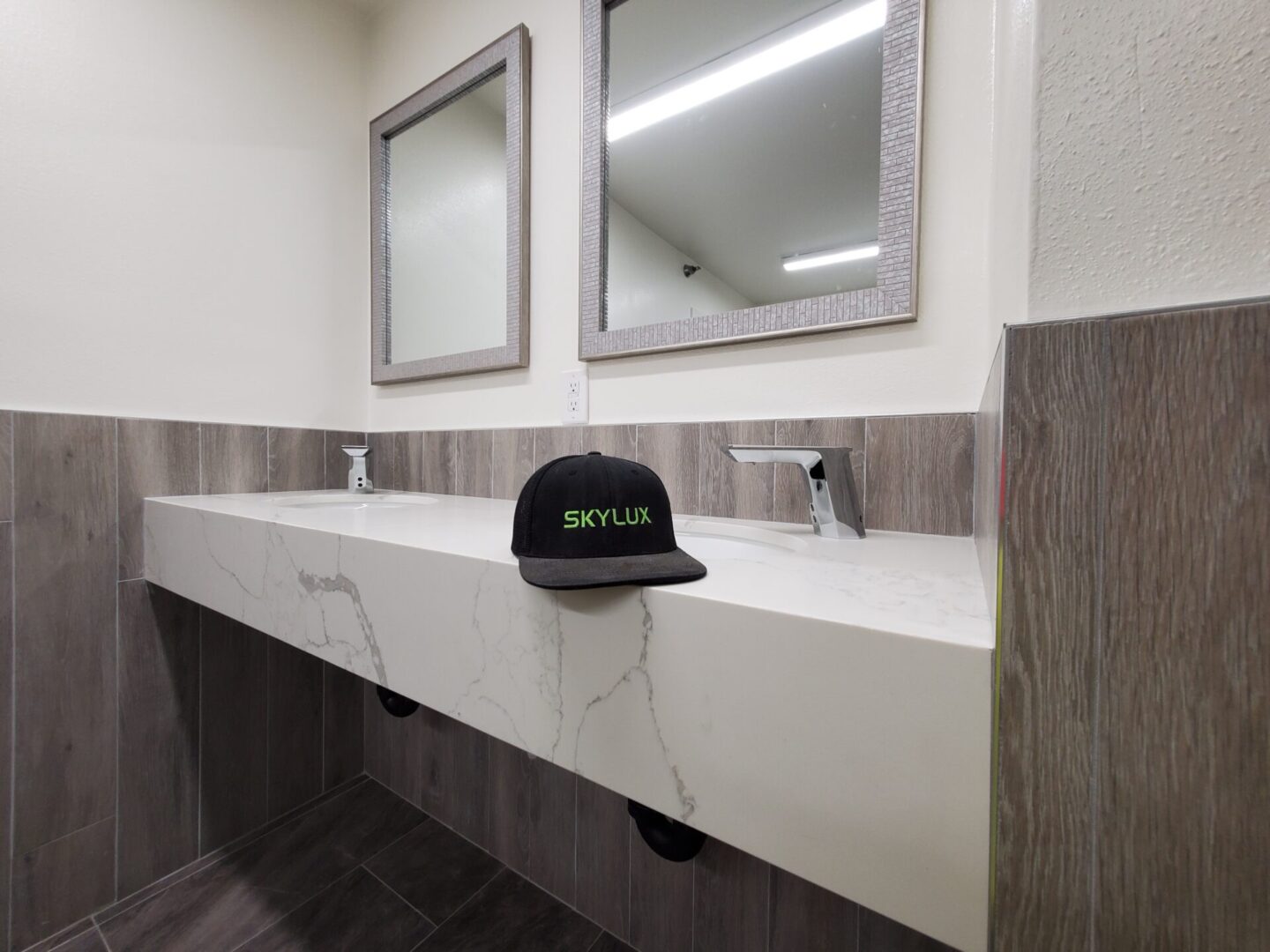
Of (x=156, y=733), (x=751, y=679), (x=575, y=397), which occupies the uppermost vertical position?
(x=575, y=397)

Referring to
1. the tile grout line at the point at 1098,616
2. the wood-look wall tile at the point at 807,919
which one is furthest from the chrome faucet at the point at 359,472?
the tile grout line at the point at 1098,616

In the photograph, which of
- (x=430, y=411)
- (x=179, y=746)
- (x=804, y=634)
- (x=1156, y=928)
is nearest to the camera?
(x=1156, y=928)

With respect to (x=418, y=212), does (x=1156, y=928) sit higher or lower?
lower

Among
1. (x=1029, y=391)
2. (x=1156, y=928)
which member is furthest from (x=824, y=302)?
(x=1156, y=928)

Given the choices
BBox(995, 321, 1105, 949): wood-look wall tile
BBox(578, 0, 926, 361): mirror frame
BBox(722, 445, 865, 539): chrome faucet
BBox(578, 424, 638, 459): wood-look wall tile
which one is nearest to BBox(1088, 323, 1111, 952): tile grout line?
BBox(995, 321, 1105, 949): wood-look wall tile

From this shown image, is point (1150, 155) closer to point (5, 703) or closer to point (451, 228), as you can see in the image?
point (451, 228)

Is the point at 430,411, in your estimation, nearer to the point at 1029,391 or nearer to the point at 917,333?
the point at 917,333

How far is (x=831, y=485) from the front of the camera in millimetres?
785

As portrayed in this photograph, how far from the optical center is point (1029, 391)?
0.99 feet

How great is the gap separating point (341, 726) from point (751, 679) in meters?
1.60

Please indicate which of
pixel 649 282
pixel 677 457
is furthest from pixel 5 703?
pixel 649 282

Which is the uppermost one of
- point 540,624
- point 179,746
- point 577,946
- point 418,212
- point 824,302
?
point 418,212

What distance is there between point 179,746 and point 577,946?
1016 millimetres

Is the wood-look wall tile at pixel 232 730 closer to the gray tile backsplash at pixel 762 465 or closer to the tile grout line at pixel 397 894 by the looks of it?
the tile grout line at pixel 397 894
